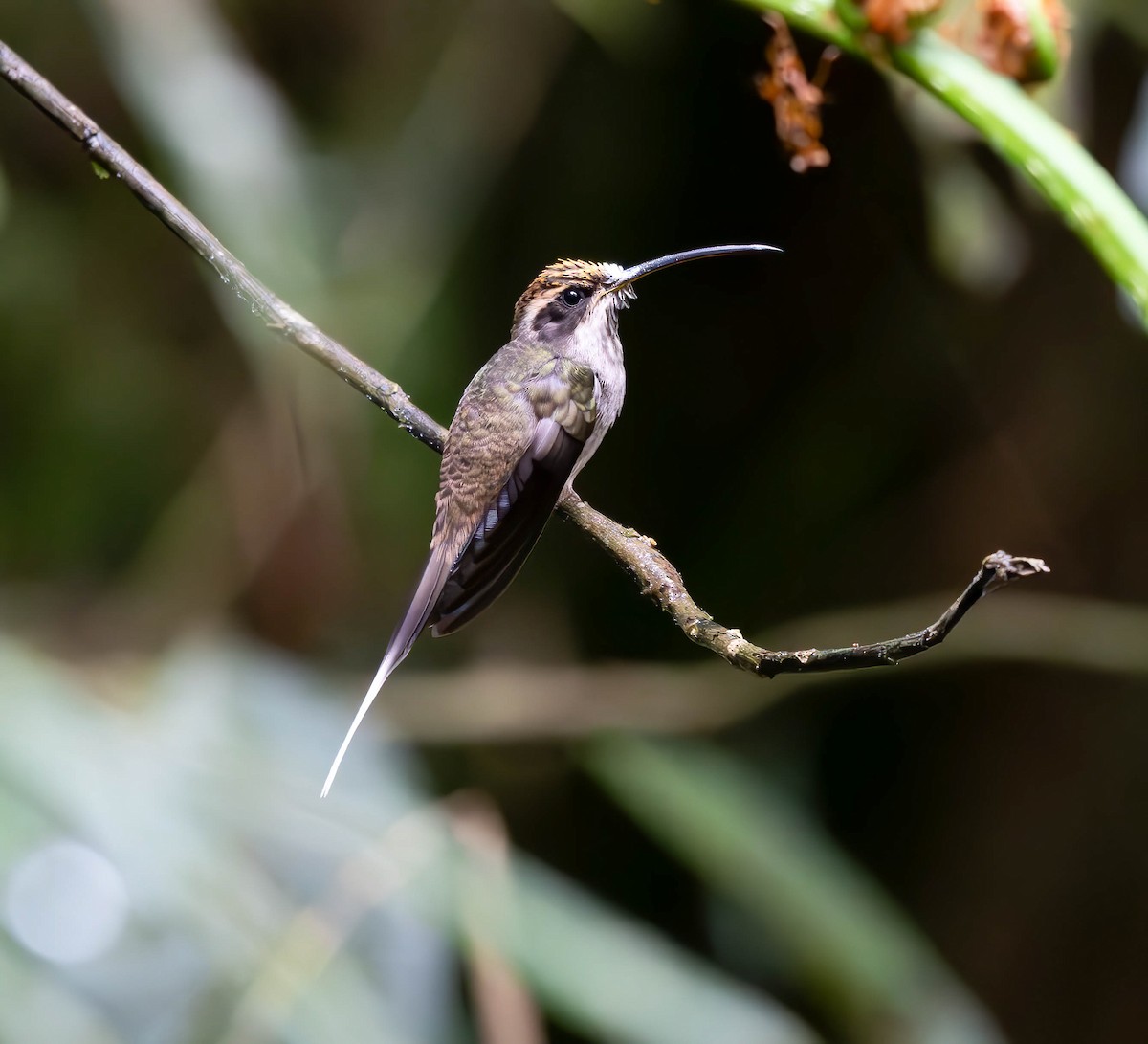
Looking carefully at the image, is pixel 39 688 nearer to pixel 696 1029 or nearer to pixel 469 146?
pixel 696 1029

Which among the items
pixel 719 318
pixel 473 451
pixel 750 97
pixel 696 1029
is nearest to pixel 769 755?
pixel 696 1029

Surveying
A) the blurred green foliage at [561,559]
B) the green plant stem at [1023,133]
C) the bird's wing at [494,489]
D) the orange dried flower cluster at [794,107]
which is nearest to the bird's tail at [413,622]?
the bird's wing at [494,489]

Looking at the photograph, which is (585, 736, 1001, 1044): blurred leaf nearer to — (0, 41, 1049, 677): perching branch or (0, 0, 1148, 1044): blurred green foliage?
(0, 0, 1148, 1044): blurred green foliage

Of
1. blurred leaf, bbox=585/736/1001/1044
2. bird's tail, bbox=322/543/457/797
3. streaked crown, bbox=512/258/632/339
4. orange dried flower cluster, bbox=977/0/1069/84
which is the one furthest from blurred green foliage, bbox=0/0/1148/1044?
bird's tail, bbox=322/543/457/797

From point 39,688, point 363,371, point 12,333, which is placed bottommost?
A: point 39,688

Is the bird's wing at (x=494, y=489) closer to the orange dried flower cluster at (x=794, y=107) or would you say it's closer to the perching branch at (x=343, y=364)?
the perching branch at (x=343, y=364)

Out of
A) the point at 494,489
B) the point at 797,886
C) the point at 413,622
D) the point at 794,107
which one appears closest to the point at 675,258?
the point at 794,107

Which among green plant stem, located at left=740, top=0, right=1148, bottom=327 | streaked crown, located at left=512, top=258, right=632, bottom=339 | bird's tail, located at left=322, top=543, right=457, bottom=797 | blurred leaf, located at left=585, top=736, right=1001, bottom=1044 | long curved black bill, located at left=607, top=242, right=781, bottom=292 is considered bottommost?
blurred leaf, located at left=585, top=736, right=1001, bottom=1044

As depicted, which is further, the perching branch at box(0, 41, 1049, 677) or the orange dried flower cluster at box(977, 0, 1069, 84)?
the orange dried flower cluster at box(977, 0, 1069, 84)
